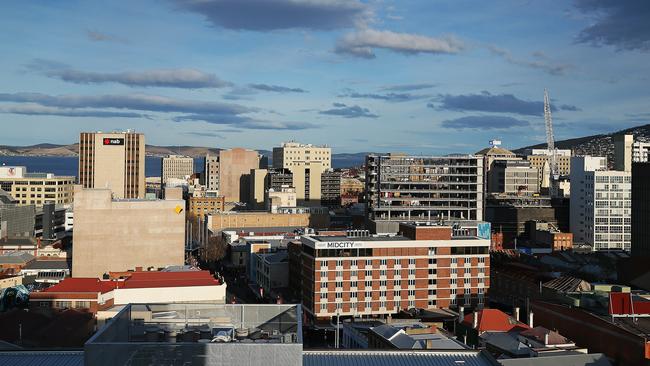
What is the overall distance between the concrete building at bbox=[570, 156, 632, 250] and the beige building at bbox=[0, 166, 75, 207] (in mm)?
95430

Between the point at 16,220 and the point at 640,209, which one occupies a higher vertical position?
the point at 640,209

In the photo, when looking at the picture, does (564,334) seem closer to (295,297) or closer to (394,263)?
(394,263)

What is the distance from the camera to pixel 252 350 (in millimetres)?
15922

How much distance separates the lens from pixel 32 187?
146 meters

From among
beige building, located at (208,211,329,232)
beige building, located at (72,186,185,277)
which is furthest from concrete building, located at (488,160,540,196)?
beige building, located at (72,186,185,277)

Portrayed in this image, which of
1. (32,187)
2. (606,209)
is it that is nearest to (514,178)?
(606,209)

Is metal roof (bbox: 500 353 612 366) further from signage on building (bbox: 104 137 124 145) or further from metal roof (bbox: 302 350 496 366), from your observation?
A: signage on building (bbox: 104 137 124 145)

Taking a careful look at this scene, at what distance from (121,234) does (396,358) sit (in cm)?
5993

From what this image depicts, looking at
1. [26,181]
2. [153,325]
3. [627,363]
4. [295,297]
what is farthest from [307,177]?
[153,325]

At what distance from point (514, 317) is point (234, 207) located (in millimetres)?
119291

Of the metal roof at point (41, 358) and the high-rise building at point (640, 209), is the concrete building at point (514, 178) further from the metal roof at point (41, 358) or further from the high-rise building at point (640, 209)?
the metal roof at point (41, 358)

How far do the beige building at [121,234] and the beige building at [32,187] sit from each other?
67618 millimetres

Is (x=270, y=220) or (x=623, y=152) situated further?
(x=623, y=152)

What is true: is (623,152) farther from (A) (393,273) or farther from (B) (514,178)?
(A) (393,273)
